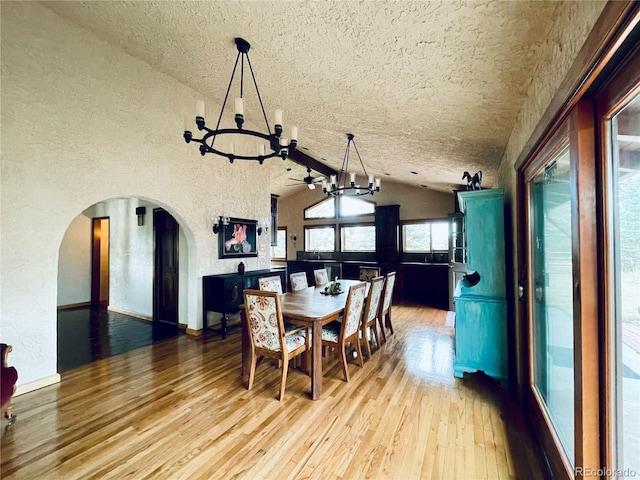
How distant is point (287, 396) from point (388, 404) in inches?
34.8

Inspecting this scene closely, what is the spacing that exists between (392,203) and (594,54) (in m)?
6.88

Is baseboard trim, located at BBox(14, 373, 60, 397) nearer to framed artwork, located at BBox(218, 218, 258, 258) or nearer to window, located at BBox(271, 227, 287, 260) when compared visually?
framed artwork, located at BBox(218, 218, 258, 258)

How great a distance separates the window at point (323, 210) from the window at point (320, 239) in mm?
395

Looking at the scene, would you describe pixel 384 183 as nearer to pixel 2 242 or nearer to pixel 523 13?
pixel 523 13

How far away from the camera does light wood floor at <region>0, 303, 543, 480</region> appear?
1.69 m

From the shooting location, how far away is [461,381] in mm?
2746

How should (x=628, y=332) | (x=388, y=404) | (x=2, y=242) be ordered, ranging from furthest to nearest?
(x=2, y=242) < (x=388, y=404) < (x=628, y=332)

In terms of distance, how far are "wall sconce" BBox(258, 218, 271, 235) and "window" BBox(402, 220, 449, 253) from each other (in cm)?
385

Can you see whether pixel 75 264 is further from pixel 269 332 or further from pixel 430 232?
pixel 430 232

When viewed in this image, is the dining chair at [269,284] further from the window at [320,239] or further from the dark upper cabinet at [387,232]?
the window at [320,239]

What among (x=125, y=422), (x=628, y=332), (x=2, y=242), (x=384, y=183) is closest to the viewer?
(x=628, y=332)

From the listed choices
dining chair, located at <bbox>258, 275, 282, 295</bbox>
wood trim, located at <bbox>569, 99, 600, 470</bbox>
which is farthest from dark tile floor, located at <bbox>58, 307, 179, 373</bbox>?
wood trim, located at <bbox>569, 99, 600, 470</bbox>

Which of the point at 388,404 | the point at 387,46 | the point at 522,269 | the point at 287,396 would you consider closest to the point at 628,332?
the point at 522,269

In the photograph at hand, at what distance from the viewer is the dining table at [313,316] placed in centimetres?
247
